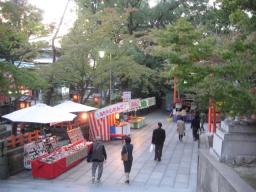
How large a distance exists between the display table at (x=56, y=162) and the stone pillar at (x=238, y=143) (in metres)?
5.92

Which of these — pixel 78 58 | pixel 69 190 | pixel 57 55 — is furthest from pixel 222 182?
pixel 57 55

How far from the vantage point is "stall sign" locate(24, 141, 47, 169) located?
15516 millimetres

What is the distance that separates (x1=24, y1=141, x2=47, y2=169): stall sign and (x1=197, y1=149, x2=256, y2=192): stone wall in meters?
7.86

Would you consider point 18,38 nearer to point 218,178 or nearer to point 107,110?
point 107,110

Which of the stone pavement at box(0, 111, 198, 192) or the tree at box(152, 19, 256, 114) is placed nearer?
the tree at box(152, 19, 256, 114)

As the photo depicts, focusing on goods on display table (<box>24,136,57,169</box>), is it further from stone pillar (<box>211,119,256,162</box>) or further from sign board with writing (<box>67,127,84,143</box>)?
stone pillar (<box>211,119,256,162</box>)

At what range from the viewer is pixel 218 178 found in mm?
7902

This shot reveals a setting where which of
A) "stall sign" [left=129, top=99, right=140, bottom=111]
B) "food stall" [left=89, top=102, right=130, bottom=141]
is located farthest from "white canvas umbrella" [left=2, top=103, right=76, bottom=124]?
"stall sign" [left=129, top=99, right=140, bottom=111]

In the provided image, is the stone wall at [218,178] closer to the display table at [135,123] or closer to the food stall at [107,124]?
the food stall at [107,124]

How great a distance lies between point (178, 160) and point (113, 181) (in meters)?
4.83

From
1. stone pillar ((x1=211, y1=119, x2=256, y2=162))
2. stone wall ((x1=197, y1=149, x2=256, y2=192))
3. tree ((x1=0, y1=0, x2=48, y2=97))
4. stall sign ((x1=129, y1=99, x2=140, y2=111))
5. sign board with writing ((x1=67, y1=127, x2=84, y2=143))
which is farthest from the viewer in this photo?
stall sign ((x1=129, y1=99, x2=140, y2=111))

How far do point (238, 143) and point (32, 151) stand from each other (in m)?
9.41

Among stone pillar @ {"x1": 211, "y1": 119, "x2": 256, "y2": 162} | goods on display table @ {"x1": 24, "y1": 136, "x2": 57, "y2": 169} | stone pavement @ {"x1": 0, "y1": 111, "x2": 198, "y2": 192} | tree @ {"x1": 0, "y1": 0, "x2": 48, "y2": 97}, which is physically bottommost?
stone pavement @ {"x1": 0, "y1": 111, "x2": 198, "y2": 192}

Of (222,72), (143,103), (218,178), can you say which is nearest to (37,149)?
(218,178)
